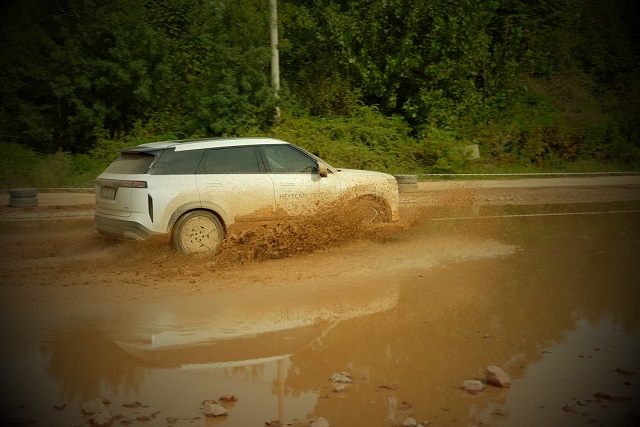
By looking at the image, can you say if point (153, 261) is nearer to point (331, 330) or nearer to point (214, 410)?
point (331, 330)

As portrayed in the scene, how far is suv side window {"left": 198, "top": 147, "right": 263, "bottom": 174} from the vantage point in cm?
1091

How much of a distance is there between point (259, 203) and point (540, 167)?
15.0 metres

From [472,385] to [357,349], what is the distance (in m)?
1.27

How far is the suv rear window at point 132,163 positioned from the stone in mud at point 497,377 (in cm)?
615

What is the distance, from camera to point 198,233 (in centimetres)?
1070

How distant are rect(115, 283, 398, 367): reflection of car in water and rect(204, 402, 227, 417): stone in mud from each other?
1082 mm

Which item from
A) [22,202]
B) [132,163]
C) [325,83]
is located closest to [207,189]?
[132,163]

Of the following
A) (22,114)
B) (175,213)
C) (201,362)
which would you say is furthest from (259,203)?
(22,114)

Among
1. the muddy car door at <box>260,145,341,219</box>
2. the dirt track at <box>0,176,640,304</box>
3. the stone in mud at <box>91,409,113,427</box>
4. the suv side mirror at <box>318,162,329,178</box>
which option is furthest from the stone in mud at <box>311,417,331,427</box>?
the suv side mirror at <box>318,162,329,178</box>

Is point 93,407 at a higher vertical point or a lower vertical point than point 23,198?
lower

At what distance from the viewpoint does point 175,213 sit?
10.5 metres

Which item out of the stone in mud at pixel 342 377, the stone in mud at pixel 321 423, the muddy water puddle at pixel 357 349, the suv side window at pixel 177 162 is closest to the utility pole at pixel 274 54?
the suv side window at pixel 177 162

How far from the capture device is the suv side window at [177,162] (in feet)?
34.5

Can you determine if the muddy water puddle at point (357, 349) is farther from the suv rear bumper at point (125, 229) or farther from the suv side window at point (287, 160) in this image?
the suv side window at point (287, 160)
